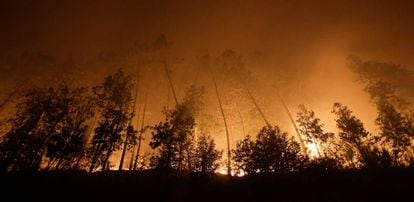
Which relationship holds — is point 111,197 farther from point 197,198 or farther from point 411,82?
point 411,82

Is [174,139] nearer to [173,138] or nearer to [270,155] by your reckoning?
[173,138]

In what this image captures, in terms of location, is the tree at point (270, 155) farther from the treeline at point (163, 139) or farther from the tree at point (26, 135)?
the tree at point (26, 135)

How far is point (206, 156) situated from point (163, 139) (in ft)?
20.2

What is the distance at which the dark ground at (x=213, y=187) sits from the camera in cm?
2173

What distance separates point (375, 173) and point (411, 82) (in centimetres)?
3105

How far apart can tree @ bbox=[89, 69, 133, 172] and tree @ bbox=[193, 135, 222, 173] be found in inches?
428

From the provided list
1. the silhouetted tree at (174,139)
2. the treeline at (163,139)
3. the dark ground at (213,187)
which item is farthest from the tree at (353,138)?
the silhouetted tree at (174,139)

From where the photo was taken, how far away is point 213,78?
5069cm

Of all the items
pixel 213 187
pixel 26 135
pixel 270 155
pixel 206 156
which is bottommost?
pixel 213 187

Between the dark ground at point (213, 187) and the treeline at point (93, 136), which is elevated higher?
the treeline at point (93, 136)

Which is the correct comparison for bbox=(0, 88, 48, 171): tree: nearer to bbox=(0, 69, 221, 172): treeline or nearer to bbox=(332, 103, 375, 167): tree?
bbox=(0, 69, 221, 172): treeline

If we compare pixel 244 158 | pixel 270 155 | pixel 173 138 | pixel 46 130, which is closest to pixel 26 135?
pixel 46 130

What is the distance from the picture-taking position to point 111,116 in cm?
3816

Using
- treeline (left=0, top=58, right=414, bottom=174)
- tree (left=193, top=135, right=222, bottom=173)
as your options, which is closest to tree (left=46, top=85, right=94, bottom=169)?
treeline (left=0, top=58, right=414, bottom=174)
